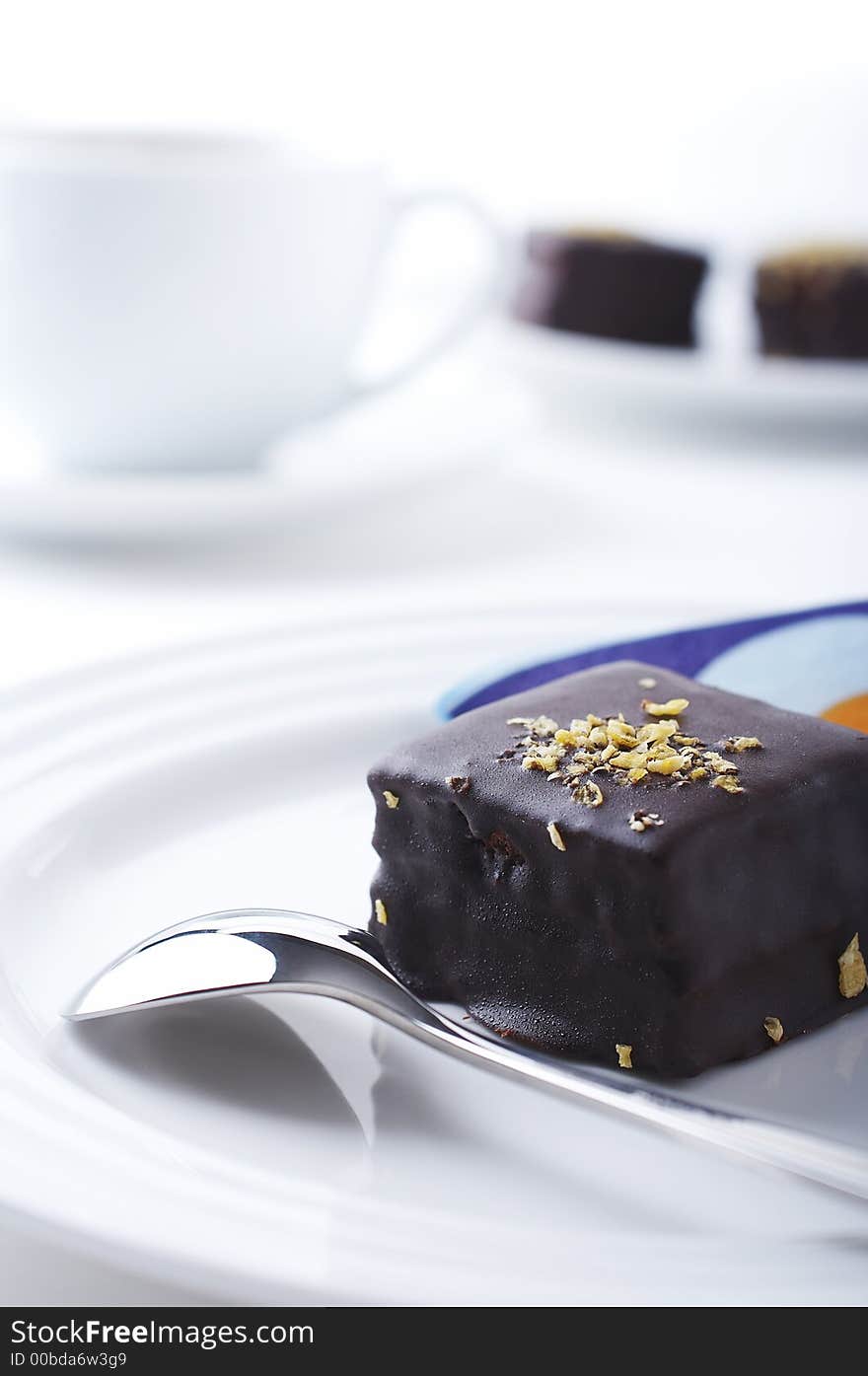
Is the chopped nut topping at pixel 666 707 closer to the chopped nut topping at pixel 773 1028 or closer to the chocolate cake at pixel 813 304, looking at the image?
the chopped nut topping at pixel 773 1028

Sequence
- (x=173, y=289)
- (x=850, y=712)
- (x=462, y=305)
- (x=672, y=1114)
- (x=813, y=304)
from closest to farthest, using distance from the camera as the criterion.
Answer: (x=672, y=1114) → (x=850, y=712) → (x=173, y=289) → (x=462, y=305) → (x=813, y=304)

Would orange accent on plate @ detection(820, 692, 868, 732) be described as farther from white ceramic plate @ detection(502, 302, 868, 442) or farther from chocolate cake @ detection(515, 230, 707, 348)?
chocolate cake @ detection(515, 230, 707, 348)

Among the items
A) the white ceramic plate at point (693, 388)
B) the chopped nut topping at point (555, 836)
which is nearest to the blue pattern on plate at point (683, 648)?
the chopped nut topping at point (555, 836)

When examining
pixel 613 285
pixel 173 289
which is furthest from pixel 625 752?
pixel 613 285

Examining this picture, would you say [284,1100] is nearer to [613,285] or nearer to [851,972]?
[851,972]

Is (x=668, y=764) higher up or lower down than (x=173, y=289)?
lower down
